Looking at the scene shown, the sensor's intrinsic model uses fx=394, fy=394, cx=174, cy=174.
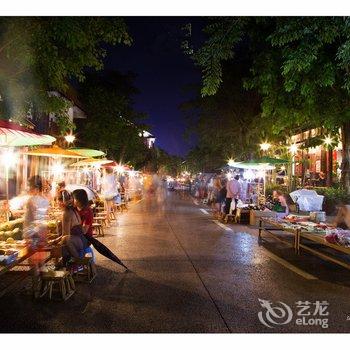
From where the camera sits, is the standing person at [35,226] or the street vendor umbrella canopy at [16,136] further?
the street vendor umbrella canopy at [16,136]

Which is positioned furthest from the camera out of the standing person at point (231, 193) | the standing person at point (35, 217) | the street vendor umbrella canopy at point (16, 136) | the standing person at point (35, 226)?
the standing person at point (231, 193)

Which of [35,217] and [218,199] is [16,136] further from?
[218,199]

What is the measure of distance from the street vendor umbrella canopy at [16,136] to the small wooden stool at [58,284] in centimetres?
256

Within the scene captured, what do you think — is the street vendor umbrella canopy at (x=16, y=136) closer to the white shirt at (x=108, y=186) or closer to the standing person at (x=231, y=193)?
the white shirt at (x=108, y=186)

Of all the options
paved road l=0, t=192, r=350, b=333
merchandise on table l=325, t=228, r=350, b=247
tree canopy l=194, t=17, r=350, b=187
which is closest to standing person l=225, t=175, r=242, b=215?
tree canopy l=194, t=17, r=350, b=187

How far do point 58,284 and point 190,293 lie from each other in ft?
7.47

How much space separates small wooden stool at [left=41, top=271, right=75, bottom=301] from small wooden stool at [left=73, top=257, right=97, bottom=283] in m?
0.67

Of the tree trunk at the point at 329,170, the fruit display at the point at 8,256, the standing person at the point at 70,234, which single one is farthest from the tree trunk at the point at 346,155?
the fruit display at the point at 8,256

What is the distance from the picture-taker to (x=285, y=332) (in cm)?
521

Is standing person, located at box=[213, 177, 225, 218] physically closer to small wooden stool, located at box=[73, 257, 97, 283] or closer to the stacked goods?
the stacked goods

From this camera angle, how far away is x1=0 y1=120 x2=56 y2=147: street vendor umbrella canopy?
6.94 metres

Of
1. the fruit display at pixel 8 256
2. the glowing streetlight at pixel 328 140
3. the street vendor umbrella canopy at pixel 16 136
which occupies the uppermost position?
the glowing streetlight at pixel 328 140

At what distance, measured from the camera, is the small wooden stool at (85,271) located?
7.46 meters

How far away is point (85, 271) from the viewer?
304 inches
